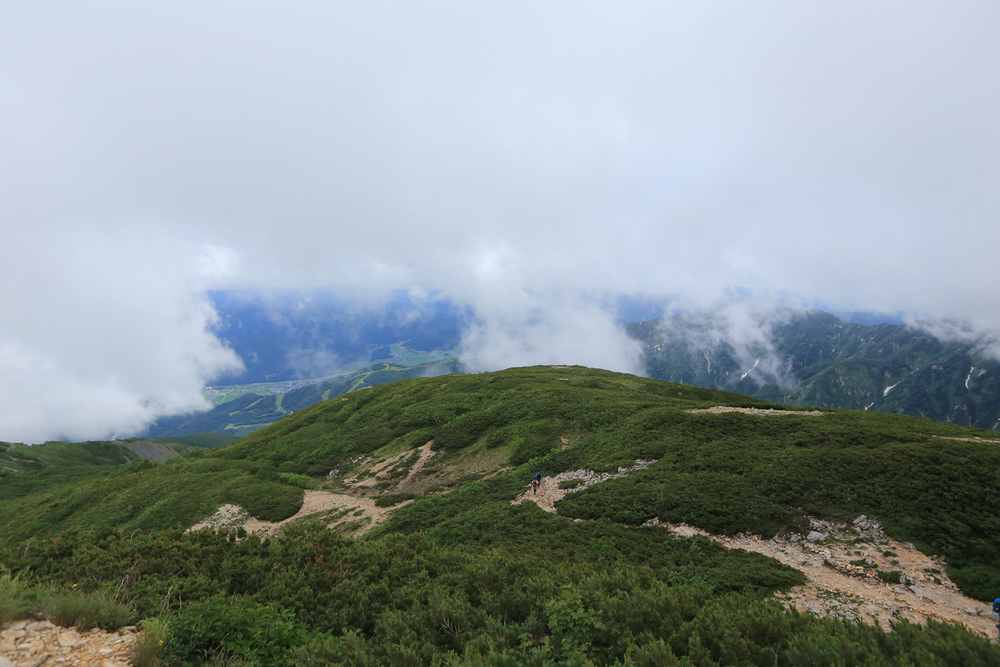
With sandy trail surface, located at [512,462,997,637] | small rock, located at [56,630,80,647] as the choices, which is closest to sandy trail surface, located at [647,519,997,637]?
sandy trail surface, located at [512,462,997,637]

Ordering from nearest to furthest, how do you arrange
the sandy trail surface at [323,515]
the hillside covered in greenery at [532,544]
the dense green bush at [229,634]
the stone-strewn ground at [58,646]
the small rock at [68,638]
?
the stone-strewn ground at [58,646], the small rock at [68,638], the dense green bush at [229,634], the hillside covered in greenery at [532,544], the sandy trail surface at [323,515]

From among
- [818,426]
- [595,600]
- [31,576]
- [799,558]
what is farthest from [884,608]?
[31,576]

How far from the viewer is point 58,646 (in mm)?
6926

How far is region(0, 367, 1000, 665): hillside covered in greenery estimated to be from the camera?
8.21m

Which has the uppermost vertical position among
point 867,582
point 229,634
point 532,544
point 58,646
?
point 58,646

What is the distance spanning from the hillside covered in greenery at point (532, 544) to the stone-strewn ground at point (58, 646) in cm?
47

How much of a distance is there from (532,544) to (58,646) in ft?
52.8

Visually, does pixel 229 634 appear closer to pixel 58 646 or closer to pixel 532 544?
pixel 58 646

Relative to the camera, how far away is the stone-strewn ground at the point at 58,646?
6551 mm

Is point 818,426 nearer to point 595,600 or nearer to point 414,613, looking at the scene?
point 595,600

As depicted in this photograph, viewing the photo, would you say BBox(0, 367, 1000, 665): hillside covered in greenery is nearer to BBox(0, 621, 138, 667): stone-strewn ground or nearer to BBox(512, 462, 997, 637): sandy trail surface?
BBox(0, 621, 138, 667): stone-strewn ground

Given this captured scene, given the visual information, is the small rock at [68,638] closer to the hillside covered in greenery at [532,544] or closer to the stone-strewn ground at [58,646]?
the stone-strewn ground at [58,646]

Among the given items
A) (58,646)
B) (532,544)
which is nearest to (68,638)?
(58,646)

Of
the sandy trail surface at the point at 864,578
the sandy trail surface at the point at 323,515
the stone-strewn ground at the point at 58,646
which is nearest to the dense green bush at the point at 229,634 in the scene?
the stone-strewn ground at the point at 58,646
